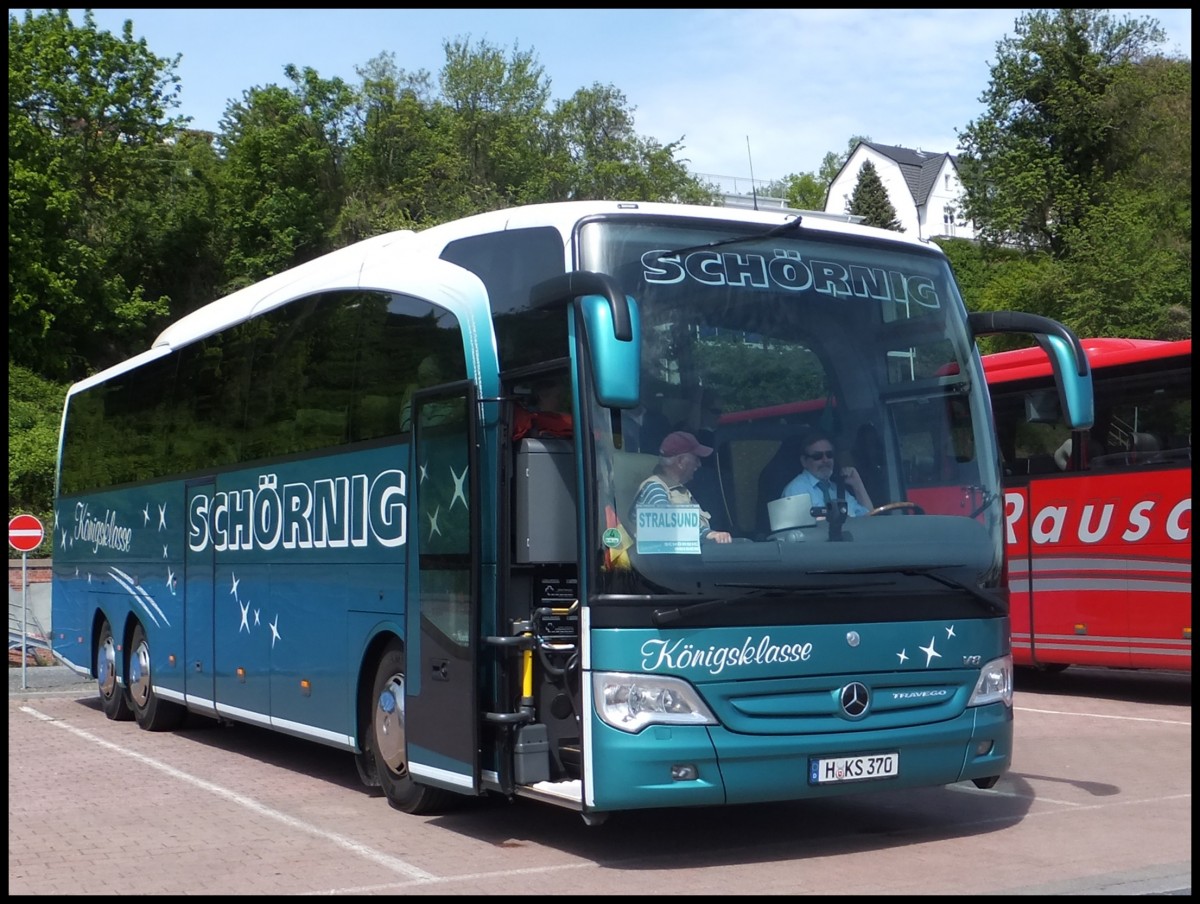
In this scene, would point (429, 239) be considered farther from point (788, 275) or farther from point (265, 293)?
point (265, 293)

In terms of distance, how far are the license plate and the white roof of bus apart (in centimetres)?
302

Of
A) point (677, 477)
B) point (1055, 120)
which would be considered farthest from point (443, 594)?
point (1055, 120)

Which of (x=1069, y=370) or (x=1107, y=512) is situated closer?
(x=1069, y=370)

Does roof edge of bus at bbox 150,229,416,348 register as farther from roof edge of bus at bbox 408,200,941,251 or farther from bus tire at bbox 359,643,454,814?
bus tire at bbox 359,643,454,814

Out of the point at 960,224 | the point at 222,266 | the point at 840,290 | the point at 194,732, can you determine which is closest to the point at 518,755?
the point at 840,290

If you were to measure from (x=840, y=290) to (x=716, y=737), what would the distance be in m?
2.68

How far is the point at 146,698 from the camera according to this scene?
15.5 metres

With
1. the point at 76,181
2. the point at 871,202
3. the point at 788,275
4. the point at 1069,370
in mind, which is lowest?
the point at 1069,370

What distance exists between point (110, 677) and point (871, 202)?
79.1 metres

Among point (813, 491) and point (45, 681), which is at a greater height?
point (813, 491)

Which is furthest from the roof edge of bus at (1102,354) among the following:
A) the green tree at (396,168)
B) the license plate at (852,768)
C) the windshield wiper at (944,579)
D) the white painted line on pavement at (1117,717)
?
the green tree at (396,168)

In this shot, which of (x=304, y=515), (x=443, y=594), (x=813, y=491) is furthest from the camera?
(x=304, y=515)

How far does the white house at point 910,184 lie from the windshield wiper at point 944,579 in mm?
103728

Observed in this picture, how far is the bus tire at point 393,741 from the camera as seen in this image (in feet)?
31.5
